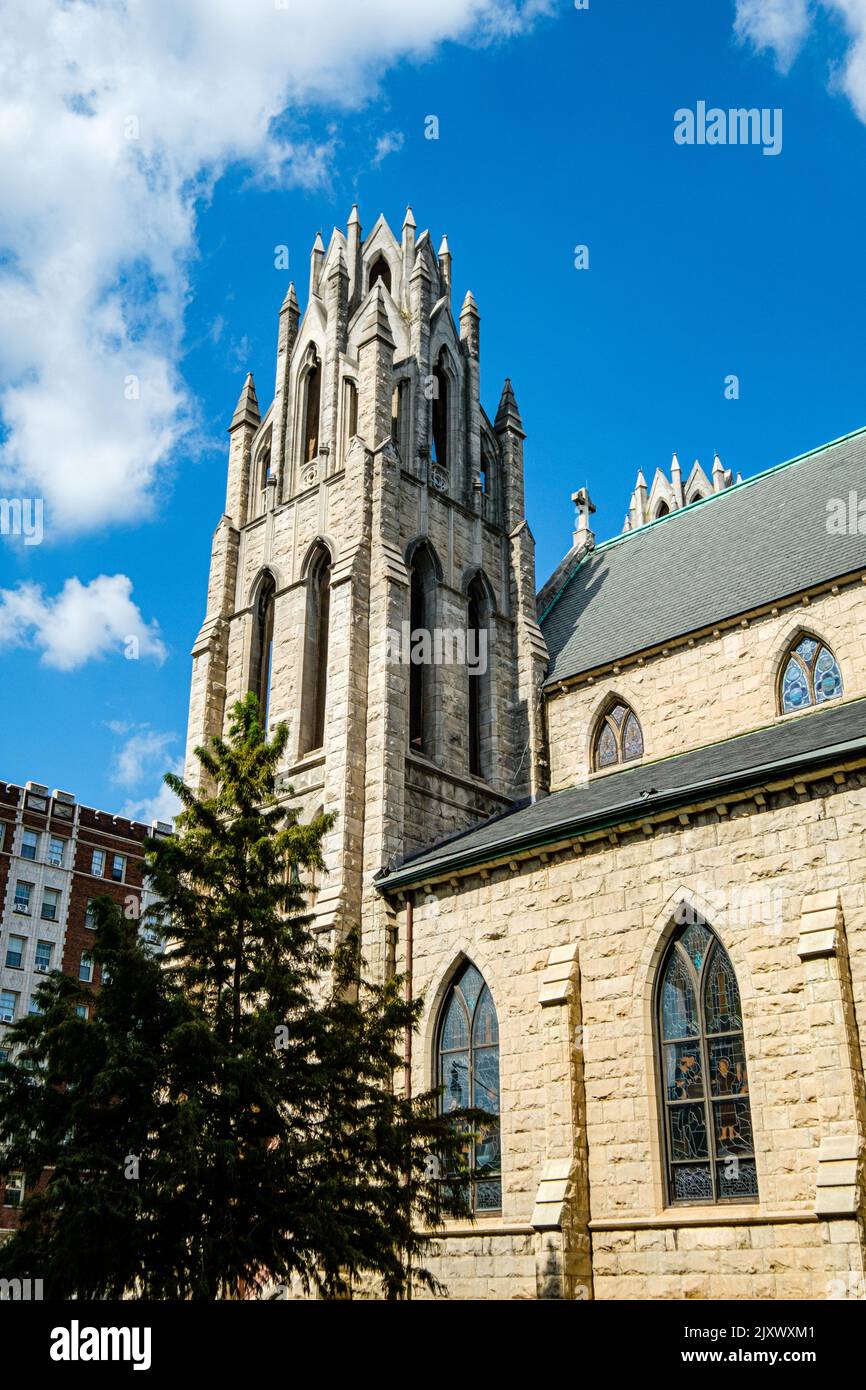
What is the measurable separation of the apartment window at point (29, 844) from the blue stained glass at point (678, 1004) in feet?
160

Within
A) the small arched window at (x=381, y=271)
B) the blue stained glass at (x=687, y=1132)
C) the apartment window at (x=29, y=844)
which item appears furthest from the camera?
the apartment window at (x=29, y=844)

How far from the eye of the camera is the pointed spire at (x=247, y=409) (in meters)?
31.6

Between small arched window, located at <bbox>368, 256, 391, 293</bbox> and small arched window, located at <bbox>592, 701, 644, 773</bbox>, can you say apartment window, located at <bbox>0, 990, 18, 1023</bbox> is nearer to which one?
small arched window, located at <bbox>368, 256, 391, 293</bbox>

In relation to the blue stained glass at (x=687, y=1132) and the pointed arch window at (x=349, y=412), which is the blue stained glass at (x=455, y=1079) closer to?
the blue stained glass at (x=687, y=1132)

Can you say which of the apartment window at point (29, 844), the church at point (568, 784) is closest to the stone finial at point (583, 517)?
the church at point (568, 784)

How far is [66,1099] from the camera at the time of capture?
13797 millimetres

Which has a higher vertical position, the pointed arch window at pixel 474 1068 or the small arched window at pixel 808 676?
the small arched window at pixel 808 676

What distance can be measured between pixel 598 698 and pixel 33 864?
41.8m

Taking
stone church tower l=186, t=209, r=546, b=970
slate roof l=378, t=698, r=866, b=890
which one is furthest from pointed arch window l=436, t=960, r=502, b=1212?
slate roof l=378, t=698, r=866, b=890

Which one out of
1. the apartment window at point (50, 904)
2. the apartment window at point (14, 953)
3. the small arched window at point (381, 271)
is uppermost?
the small arched window at point (381, 271)

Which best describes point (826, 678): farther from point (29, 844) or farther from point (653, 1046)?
point (29, 844)

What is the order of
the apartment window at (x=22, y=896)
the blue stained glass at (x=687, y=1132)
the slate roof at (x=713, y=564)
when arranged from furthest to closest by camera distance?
the apartment window at (x=22, y=896) < the slate roof at (x=713, y=564) < the blue stained glass at (x=687, y=1132)

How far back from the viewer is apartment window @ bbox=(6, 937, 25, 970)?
2285 inches

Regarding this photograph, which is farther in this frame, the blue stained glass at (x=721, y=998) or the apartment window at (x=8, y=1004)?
the apartment window at (x=8, y=1004)
